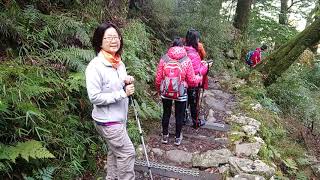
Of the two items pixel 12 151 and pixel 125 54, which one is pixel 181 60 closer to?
pixel 125 54

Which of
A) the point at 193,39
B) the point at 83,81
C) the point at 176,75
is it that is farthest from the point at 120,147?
the point at 193,39

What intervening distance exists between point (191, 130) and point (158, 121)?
0.69 m

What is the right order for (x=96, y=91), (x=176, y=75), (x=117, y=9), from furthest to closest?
(x=117, y=9) < (x=176, y=75) < (x=96, y=91)

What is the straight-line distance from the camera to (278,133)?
7.87m

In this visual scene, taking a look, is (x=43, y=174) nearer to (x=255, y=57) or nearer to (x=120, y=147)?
(x=120, y=147)

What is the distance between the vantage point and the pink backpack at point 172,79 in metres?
5.59

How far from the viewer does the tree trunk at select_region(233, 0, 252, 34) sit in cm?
1493

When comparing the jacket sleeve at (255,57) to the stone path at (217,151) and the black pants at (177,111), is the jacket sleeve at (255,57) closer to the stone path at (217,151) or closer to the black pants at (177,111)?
the stone path at (217,151)

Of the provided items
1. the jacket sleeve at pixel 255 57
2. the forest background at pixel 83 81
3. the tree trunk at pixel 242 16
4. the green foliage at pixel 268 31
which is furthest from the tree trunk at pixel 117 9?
the green foliage at pixel 268 31

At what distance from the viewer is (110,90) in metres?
3.88

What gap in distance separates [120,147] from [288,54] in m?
8.16

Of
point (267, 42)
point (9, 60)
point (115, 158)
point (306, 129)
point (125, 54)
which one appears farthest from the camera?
point (267, 42)

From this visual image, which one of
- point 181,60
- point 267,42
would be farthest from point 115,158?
point 267,42

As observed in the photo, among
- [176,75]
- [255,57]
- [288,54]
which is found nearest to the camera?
[176,75]
